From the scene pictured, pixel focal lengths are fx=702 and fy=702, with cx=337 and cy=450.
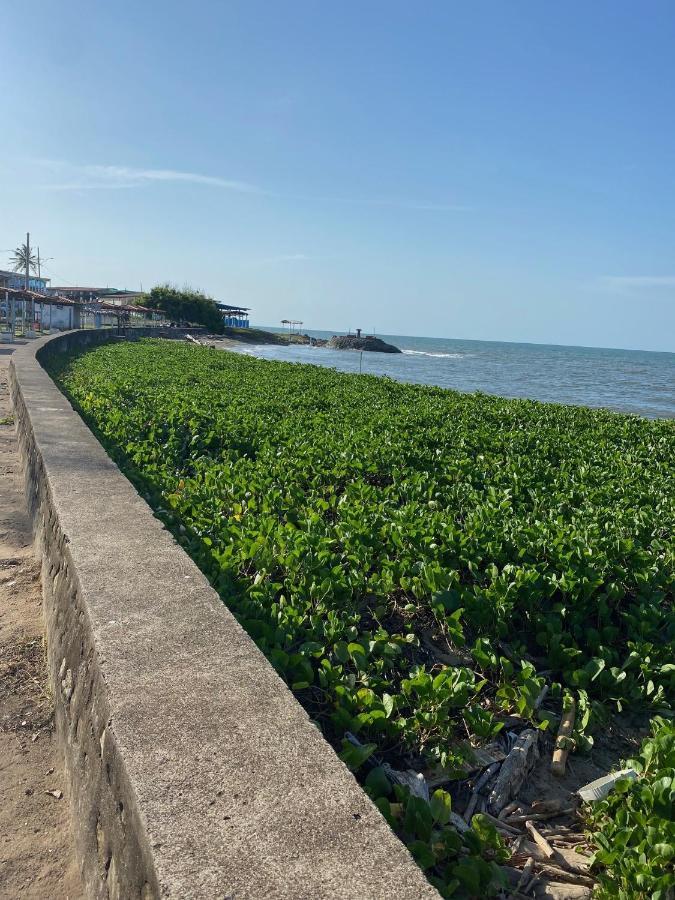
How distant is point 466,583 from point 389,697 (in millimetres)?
1269

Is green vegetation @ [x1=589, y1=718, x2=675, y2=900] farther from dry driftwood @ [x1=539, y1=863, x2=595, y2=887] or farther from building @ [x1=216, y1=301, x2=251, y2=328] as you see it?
building @ [x1=216, y1=301, x2=251, y2=328]

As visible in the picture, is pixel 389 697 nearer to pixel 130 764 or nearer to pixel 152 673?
pixel 152 673

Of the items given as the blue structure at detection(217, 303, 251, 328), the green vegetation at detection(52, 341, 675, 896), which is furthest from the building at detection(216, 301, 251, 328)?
the green vegetation at detection(52, 341, 675, 896)

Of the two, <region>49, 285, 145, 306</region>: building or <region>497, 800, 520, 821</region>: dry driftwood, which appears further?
<region>49, 285, 145, 306</region>: building

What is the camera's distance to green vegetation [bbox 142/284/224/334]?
80.1 metres

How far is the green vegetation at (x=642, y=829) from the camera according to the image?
6.05 ft

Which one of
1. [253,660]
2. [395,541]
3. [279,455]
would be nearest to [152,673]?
[253,660]

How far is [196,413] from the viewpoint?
8.37 metres

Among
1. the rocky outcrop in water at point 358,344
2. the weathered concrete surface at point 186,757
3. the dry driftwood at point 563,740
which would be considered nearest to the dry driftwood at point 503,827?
the dry driftwood at point 563,740

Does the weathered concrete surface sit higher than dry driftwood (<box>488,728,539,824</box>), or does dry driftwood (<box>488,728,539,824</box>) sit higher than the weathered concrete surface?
the weathered concrete surface

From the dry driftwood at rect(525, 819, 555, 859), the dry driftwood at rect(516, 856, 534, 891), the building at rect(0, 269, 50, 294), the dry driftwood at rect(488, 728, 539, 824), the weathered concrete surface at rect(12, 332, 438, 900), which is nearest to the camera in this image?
the weathered concrete surface at rect(12, 332, 438, 900)

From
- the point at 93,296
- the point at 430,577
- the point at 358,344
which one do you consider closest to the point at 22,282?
the point at 93,296

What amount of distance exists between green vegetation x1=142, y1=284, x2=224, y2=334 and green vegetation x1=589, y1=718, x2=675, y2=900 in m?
80.5

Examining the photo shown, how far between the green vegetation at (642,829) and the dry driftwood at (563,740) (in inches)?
11.0
